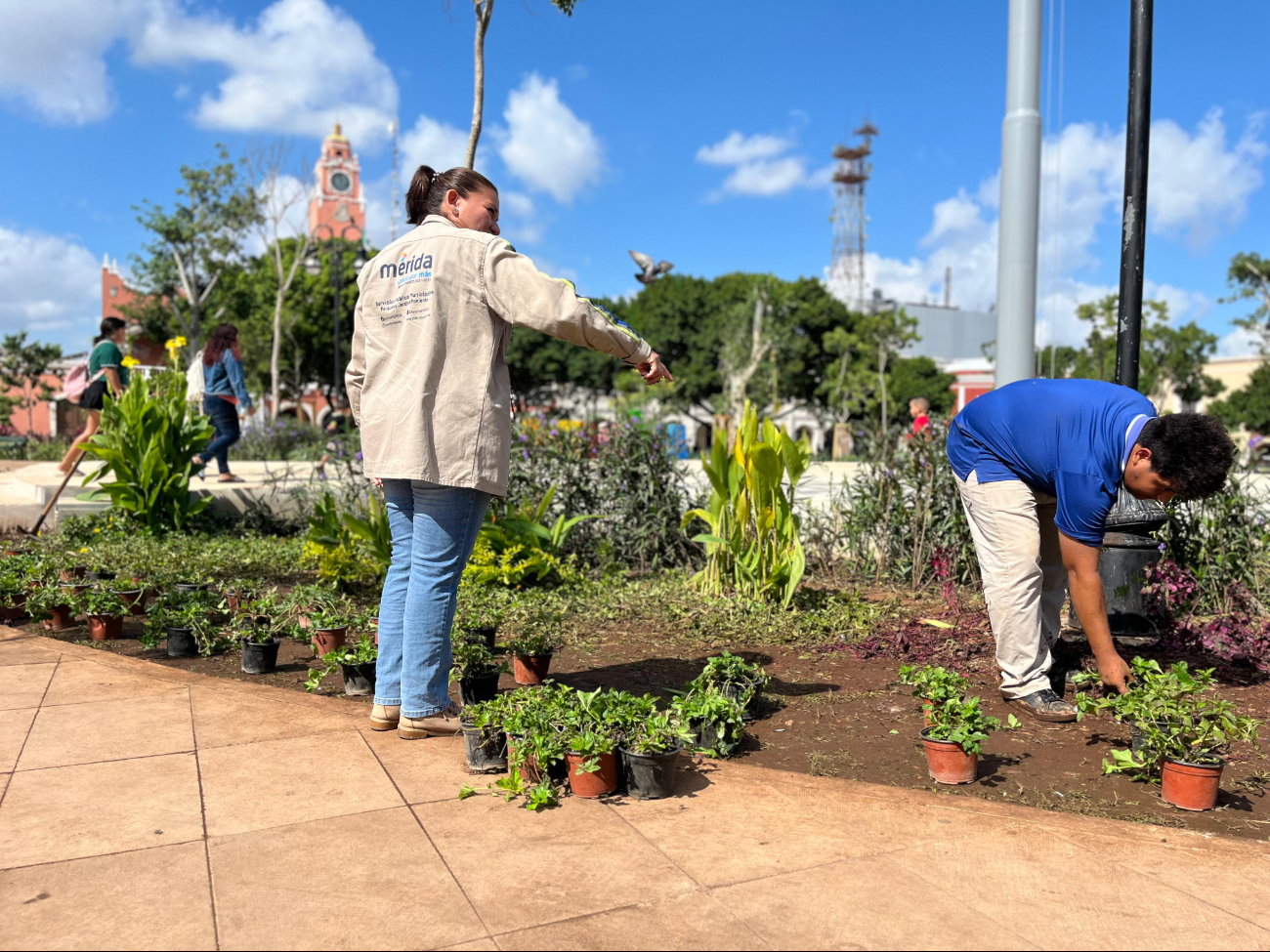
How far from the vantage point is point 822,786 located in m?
2.77

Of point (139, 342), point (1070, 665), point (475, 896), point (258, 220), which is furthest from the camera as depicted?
point (139, 342)

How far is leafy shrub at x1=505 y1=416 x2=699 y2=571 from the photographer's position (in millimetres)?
6242

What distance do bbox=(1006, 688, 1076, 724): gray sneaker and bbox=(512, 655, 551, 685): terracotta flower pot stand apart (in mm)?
1851

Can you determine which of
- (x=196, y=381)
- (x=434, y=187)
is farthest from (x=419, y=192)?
(x=196, y=381)

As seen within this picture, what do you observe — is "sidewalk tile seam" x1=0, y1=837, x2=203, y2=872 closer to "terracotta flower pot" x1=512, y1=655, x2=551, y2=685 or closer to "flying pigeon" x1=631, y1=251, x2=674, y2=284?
"terracotta flower pot" x1=512, y1=655, x2=551, y2=685

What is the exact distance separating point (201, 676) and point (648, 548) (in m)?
3.08

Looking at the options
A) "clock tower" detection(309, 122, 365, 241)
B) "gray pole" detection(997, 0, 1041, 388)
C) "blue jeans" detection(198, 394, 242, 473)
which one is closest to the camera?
"gray pole" detection(997, 0, 1041, 388)

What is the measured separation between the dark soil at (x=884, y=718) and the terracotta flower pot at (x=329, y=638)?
11 centimetres

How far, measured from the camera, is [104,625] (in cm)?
452

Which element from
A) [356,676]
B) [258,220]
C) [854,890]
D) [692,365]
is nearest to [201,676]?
[356,676]

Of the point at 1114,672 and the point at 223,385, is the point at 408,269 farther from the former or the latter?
the point at 223,385

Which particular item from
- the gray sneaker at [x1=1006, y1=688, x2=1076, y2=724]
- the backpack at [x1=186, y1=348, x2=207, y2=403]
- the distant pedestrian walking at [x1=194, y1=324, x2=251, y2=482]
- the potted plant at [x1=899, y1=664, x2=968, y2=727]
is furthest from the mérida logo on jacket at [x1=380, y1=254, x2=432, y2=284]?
the distant pedestrian walking at [x1=194, y1=324, x2=251, y2=482]

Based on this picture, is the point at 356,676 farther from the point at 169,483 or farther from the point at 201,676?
the point at 169,483

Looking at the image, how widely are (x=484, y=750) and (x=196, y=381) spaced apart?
648 cm
